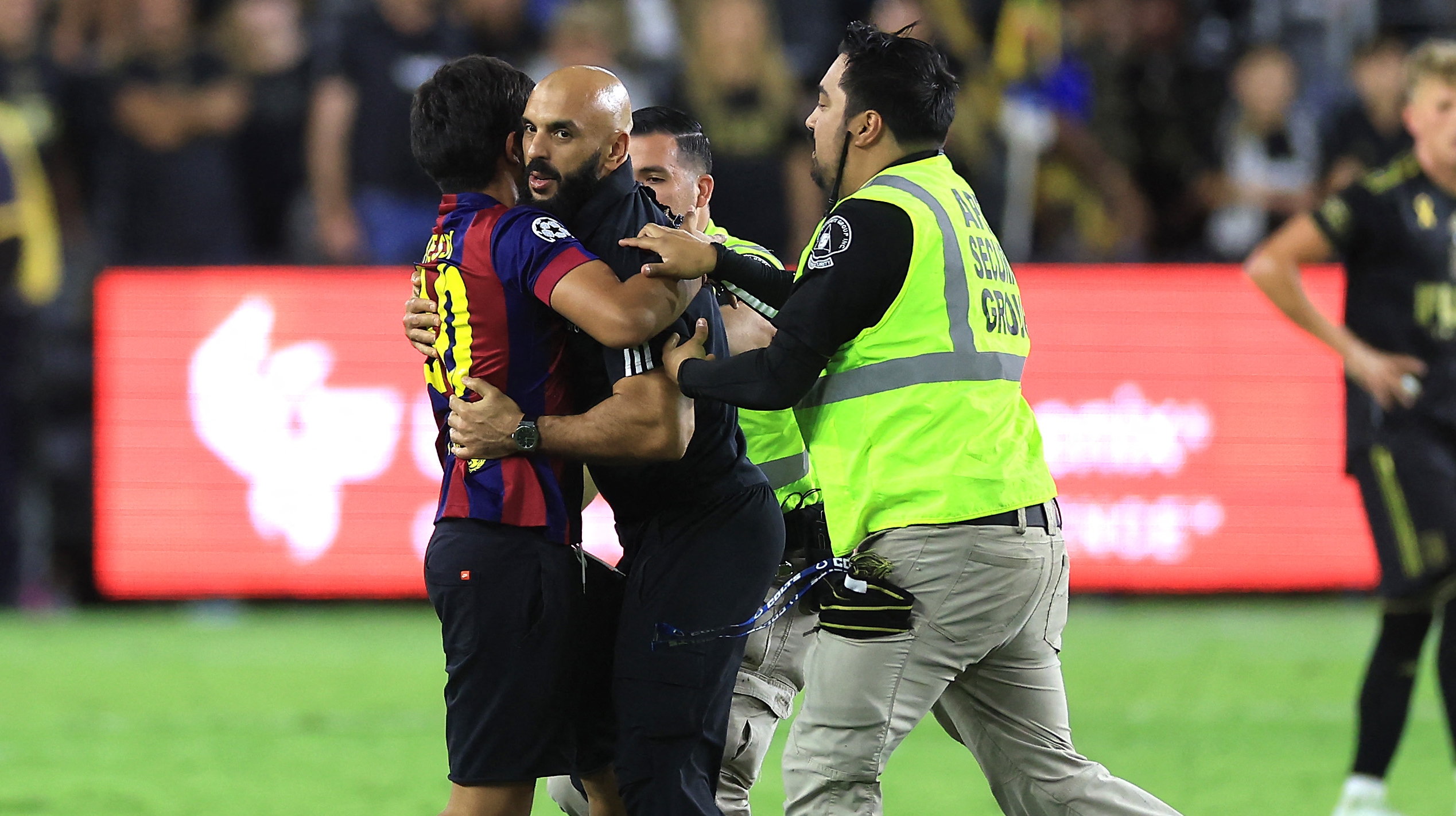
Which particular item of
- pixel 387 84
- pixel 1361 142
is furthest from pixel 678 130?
pixel 1361 142

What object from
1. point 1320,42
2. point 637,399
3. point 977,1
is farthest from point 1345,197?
point 1320,42

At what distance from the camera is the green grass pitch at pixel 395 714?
21.5 feet

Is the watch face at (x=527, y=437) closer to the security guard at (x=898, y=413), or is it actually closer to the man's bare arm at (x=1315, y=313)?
the security guard at (x=898, y=413)

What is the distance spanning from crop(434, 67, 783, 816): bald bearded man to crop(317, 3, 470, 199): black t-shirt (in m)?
7.43

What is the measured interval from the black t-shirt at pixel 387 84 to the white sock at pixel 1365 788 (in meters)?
7.17

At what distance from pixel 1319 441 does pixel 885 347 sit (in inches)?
288

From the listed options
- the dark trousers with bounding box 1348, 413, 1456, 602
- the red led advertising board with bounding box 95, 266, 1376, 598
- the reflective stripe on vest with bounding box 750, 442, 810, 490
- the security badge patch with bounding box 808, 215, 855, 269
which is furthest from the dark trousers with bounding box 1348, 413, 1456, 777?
the red led advertising board with bounding box 95, 266, 1376, 598

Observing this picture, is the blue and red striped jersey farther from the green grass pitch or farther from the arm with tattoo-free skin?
the green grass pitch

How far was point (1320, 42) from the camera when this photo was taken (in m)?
14.2

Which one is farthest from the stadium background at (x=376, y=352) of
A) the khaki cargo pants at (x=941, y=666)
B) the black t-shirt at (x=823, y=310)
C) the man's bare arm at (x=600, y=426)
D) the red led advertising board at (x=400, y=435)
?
the black t-shirt at (x=823, y=310)

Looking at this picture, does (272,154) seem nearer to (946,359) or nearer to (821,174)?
(821,174)

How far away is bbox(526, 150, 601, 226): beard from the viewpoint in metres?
4.07

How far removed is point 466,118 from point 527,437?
73 cm

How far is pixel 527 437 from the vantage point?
13.2 ft
